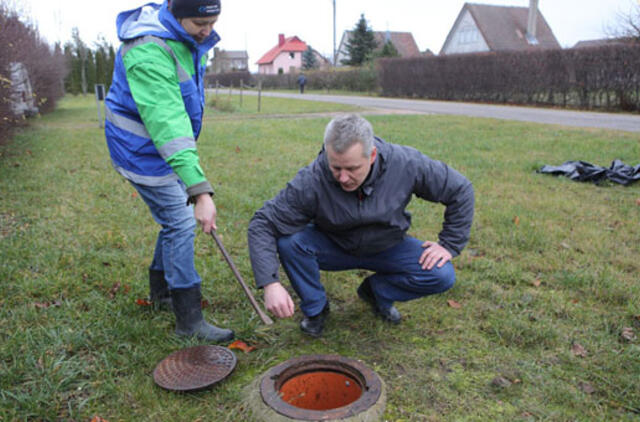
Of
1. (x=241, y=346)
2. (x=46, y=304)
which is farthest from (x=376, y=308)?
(x=46, y=304)

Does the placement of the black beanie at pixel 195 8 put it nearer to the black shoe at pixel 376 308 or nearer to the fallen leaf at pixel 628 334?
the black shoe at pixel 376 308

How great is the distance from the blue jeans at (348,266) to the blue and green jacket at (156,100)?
67cm

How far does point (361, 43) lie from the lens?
1642 inches

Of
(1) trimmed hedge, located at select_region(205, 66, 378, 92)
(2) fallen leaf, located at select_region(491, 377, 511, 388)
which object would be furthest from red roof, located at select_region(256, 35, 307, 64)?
(2) fallen leaf, located at select_region(491, 377, 511, 388)

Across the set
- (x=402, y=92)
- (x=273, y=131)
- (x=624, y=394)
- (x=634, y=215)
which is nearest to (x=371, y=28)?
(x=402, y=92)

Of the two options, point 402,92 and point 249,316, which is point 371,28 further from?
point 249,316

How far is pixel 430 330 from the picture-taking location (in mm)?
3018

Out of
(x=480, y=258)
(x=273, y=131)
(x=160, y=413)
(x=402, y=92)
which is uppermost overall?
(x=402, y=92)

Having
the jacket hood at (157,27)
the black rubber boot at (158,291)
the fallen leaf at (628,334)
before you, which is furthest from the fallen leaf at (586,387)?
the jacket hood at (157,27)

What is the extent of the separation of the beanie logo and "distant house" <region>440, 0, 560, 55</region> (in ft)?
139

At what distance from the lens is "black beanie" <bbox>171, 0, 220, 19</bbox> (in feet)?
7.63

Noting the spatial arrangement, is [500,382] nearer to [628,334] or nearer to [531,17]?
[628,334]

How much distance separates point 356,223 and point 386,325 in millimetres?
741

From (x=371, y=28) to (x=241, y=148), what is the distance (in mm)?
35884
